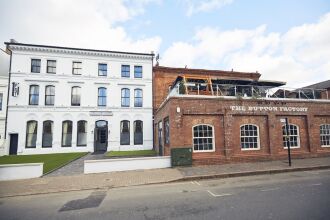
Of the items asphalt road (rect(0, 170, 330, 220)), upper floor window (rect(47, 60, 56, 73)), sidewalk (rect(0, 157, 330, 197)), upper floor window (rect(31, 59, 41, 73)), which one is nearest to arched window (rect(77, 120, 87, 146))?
upper floor window (rect(47, 60, 56, 73))

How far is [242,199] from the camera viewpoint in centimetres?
625

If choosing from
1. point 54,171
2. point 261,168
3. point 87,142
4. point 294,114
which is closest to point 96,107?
point 87,142

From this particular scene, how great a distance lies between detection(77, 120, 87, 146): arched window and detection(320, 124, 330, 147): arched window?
2192 centimetres

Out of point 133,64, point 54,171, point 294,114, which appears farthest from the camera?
point 133,64

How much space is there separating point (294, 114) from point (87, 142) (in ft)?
64.1

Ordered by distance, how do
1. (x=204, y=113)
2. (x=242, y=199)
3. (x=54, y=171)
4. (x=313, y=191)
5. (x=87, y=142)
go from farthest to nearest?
(x=87, y=142) < (x=204, y=113) < (x=54, y=171) < (x=313, y=191) < (x=242, y=199)

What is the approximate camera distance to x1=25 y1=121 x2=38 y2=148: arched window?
19.5 metres

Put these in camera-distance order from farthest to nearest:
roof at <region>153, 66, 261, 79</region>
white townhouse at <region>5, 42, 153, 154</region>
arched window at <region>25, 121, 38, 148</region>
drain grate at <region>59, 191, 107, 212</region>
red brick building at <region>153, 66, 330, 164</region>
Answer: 1. roof at <region>153, 66, 261, 79</region>
2. white townhouse at <region>5, 42, 153, 154</region>
3. arched window at <region>25, 121, 38, 148</region>
4. red brick building at <region>153, 66, 330, 164</region>
5. drain grate at <region>59, 191, 107, 212</region>

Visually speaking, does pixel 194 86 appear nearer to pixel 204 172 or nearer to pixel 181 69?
pixel 204 172

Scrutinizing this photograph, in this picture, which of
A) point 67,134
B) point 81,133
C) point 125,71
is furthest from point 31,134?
point 125,71

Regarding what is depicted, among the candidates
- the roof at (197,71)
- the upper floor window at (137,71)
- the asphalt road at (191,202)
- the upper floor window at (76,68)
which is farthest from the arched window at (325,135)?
the upper floor window at (76,68)

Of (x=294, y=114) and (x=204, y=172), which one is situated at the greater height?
(x=294, y=114)

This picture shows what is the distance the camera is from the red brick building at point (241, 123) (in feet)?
40.0

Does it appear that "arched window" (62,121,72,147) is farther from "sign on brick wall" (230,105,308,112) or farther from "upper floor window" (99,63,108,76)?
"sign on brick wall" (230,105,308,112)
